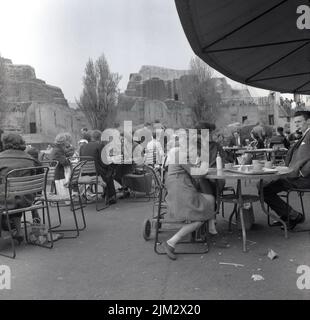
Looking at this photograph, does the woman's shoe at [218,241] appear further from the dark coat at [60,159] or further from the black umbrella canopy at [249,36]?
the dark coat at [60,159]

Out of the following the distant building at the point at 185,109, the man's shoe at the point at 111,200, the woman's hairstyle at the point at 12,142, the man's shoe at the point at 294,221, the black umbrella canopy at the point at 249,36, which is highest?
the distant building at the point at 185,109

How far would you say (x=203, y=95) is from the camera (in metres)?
53.5

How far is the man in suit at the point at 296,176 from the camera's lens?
16.1 feet

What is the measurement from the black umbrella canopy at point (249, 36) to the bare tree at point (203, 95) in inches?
1799

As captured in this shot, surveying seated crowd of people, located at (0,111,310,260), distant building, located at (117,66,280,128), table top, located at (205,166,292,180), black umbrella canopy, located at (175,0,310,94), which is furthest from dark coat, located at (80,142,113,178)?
distant building, located at (117,66,280,128)

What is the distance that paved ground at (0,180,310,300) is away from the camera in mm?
3273

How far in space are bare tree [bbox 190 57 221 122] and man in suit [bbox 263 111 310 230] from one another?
47.3 m

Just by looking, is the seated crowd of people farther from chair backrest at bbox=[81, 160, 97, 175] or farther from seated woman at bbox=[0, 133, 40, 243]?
chair backrest at bbox=[81, 160, 97, 175]

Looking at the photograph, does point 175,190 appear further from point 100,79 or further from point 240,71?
point 100,79

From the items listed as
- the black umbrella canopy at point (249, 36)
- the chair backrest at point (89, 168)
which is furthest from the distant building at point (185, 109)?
the black umbrella canopy at point (249, 36)

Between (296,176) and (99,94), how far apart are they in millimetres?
44511

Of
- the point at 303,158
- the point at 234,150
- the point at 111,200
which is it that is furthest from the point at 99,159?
the point at 234,150

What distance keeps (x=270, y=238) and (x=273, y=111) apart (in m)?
50.0
